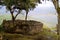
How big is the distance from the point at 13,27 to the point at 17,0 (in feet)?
4.71

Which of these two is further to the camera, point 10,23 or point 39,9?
point 39,9

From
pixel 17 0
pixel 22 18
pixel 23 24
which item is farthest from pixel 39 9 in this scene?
pixel 17 0

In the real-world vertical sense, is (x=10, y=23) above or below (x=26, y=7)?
below

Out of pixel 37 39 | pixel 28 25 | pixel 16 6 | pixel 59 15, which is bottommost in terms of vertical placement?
pixel 37 39

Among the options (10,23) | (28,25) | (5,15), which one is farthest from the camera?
(5,15)

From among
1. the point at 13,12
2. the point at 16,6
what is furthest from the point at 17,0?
the point at 13,12

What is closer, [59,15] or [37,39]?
[37,39]

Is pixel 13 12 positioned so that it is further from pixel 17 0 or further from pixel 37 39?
pixel 37 39

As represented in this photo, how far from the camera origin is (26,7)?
6250 millimetres

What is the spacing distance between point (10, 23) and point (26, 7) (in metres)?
1.27

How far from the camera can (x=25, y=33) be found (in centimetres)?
659

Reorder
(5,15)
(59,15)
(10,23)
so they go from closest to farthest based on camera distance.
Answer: (59,15), (10,23), (5,15)

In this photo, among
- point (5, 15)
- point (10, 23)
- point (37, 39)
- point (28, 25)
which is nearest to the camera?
point (37, 39)

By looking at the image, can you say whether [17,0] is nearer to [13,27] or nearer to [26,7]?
[26,7]
